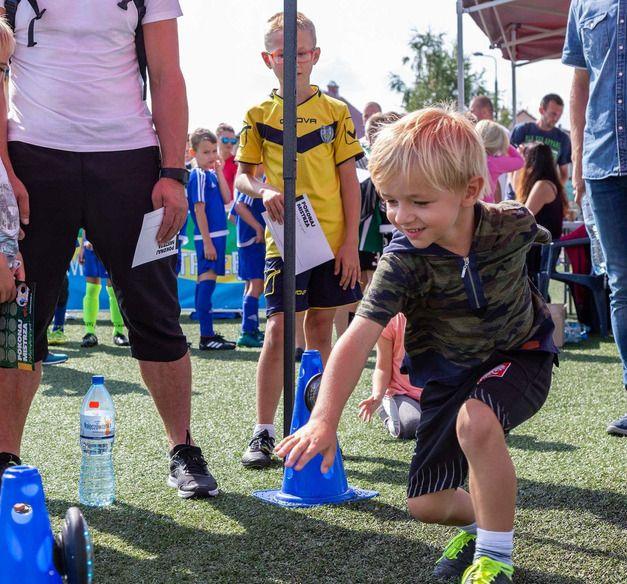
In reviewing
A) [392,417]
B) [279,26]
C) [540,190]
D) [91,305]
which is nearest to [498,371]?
[392,417]

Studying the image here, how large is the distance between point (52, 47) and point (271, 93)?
1.15 m

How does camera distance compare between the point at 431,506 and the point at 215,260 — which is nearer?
the point at 431,506

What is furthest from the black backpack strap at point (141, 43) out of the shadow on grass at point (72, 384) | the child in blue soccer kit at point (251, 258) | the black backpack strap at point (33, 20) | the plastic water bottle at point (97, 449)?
the child in blue soccer kit at point (251, 258)

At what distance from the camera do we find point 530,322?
2.48 meters

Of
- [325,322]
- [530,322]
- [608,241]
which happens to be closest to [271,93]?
[325,322]

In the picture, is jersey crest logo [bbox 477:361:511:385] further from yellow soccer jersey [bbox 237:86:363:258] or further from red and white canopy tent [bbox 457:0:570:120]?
red and white canopy tent [bbox 457:0:570:120]

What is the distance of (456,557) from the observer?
2.47m

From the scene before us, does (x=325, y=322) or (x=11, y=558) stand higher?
(x=325, y=322)

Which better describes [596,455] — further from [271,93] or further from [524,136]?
[524,136]

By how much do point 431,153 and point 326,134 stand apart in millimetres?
1730

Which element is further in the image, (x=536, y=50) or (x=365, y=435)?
(x=536, y=50)

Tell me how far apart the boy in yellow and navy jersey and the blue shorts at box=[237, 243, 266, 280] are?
4.08m

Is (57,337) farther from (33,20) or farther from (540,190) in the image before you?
(33,20)

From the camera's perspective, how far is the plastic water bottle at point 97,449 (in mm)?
3159
